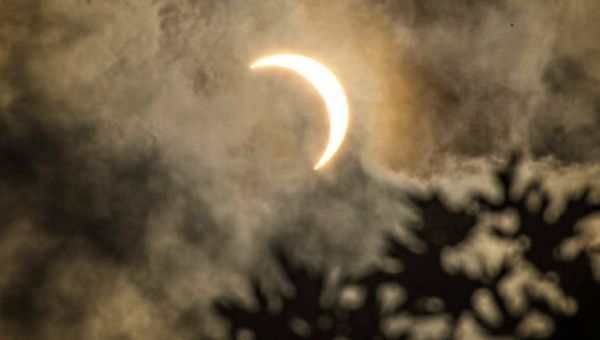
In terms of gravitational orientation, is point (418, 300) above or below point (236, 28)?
below

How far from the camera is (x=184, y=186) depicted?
4453mm

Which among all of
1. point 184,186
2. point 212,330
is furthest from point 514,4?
point 212,330

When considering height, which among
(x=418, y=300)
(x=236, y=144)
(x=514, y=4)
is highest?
(x=514, y=4)

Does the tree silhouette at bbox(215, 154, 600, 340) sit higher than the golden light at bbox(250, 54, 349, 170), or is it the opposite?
the golden light at bbox(250, 54, 349, 170)

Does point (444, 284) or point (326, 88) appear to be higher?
point (326, 88)

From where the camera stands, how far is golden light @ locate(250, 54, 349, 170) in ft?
14.4

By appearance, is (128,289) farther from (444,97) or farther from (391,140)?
(444,97)

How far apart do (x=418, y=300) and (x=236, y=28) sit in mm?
2304

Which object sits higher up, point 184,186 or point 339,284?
point 184,186

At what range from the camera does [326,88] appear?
4.41 metres

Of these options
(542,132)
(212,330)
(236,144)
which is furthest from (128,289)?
(542,132)

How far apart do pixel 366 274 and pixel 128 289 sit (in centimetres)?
168

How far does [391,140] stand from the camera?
440 cm

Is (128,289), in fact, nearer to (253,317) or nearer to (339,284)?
(253,317)
